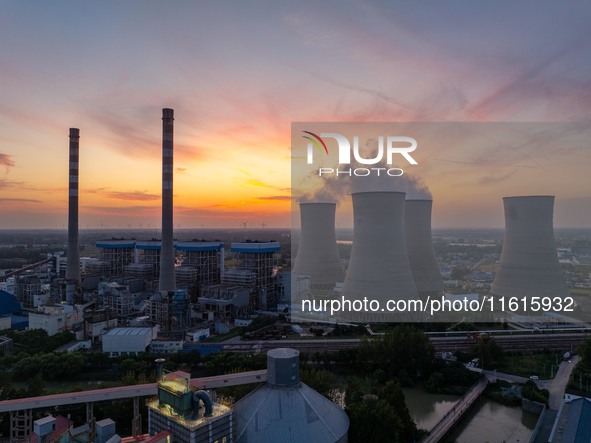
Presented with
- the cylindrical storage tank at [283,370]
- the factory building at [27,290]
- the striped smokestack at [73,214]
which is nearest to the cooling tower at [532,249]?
the cylindrical storage tank at [283,370]

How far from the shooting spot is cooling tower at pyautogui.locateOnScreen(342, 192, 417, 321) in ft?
44.2

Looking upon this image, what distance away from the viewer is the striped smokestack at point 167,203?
1827cm

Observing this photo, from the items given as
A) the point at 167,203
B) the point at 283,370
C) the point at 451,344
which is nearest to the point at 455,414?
the point at 283,370

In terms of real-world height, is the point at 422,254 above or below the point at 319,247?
below

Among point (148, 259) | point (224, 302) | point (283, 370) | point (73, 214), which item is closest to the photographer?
point (283, 370)

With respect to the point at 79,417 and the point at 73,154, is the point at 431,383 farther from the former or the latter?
the point at 73,154

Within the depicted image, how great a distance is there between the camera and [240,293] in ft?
58.6

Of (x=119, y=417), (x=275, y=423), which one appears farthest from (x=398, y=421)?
(x=119, y=417)

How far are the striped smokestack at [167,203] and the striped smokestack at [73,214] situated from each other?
15.9ft

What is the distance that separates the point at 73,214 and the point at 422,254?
16480mm

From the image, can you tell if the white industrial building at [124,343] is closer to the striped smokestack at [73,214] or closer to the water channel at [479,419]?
the water channel at [479,419]

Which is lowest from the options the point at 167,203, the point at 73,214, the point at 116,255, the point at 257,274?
the point at 257,274

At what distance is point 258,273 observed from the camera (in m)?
20.4

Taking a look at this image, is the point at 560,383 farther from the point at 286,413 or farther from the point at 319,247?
the point at 319,247
